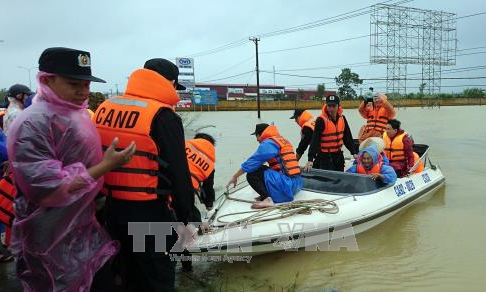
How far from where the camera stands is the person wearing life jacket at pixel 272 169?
4.80 m

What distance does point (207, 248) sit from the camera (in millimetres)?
3773

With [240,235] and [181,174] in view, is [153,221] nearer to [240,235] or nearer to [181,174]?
[181,174]

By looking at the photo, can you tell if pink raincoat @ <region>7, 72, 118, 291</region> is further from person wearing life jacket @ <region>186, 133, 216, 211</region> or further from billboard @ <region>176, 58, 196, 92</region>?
billboard @ <region>176, 58, 196, 92</region>

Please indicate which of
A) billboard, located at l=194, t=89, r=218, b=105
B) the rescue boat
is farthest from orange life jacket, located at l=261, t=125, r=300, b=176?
billboard, located at l=194, t=89, r=218, b=105

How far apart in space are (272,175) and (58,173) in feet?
11.0

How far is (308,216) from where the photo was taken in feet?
14.6

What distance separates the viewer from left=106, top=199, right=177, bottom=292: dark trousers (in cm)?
213

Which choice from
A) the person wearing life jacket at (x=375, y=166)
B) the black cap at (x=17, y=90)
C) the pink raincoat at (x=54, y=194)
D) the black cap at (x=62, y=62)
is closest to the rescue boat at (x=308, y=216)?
the person wearing life jacket at (x=375, y=166)

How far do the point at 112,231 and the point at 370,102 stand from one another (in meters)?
6.46

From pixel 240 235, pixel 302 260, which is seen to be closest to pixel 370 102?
pixel 302 260

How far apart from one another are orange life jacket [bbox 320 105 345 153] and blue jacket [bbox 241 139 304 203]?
1391 mm

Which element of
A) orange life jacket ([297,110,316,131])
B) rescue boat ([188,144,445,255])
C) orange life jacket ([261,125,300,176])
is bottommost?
rescue boat ([188,144,445,255])

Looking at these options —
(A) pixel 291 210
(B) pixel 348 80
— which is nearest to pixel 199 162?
(A) pixel 291 210

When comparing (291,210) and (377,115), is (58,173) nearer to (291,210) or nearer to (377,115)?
(291,210)
